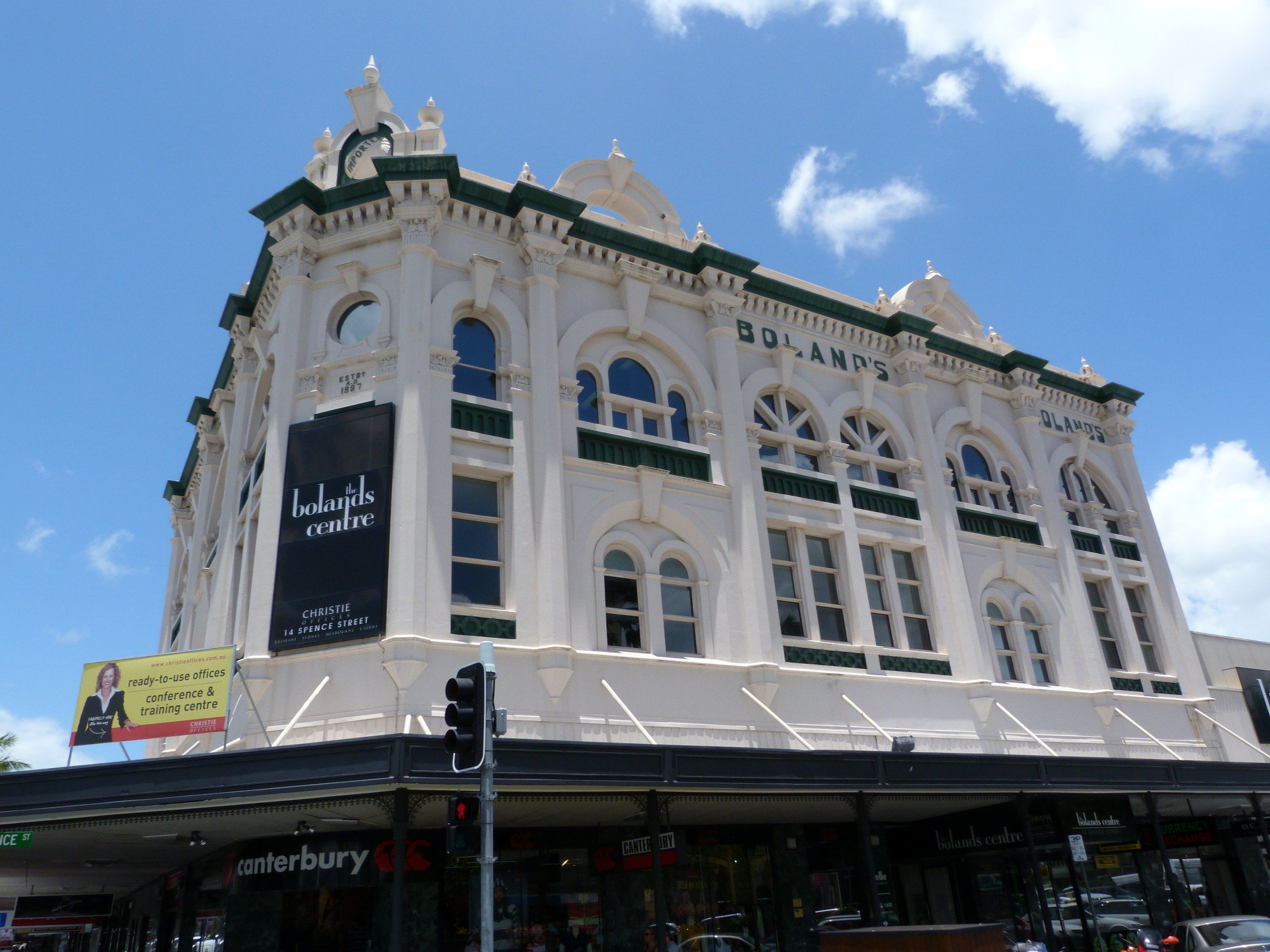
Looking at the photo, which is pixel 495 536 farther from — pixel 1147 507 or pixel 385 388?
pixel 1147 507

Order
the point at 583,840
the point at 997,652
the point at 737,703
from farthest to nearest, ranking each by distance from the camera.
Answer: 1. the point at 997,652
2. the point at 737,703
3. the point at 583,840

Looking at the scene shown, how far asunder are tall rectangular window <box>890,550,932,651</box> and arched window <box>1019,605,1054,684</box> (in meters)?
3.06

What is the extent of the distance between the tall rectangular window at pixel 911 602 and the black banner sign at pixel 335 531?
1195 centimetres

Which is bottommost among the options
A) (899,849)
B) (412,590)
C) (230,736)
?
(899,849)

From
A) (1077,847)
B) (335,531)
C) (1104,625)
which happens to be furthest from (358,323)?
(1104,625)

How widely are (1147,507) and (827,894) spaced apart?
668 inches

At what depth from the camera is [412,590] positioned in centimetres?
1566

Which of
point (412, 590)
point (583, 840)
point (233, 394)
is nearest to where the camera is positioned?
point (412, 590)

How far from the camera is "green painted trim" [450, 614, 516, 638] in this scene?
1609cm

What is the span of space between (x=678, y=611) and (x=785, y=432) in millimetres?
5592

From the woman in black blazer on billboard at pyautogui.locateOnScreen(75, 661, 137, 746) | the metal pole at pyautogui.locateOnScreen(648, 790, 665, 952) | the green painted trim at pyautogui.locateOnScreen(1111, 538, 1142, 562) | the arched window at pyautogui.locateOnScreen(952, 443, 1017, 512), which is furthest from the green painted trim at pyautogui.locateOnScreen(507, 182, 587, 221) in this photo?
the green painted trim at pyautogui.locateOnScreen(1111, 538, 1142, 562)

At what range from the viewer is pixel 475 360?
1895 centimetres

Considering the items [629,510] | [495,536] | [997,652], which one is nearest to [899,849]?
[997,652]

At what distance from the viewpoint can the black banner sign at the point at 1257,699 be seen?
27.3 meters
